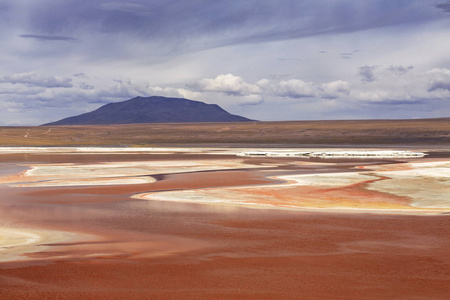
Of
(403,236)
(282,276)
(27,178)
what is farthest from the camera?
(27,178)

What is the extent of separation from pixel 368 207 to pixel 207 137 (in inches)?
5306

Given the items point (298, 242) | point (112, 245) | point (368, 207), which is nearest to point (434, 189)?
point (368, 207)

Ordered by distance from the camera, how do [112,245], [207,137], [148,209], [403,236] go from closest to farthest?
[112,245], [403,236], [148,209], [207,137]

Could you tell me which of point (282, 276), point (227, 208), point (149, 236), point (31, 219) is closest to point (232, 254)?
point (282, 276)

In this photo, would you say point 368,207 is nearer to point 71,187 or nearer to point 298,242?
point 298,242

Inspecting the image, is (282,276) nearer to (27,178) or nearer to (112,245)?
(112,245)

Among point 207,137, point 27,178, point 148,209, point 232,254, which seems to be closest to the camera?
point 232,254

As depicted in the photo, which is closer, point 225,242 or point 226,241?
point 225,242

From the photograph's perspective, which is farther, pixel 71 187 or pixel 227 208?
pixel 71 187

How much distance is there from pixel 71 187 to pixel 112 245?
44.1 feet

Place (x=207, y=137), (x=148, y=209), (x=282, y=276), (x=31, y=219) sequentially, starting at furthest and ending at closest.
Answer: (x=207, y=137) < (x=148, y=209) < (x=31, y=219) < (x=282, y=276)

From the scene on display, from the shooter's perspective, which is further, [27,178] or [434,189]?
[27,178]

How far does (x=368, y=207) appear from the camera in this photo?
61.5 feet

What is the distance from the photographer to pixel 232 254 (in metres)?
12.0
